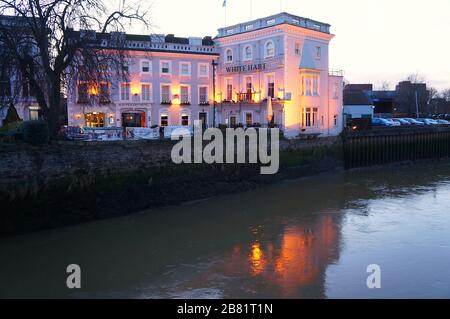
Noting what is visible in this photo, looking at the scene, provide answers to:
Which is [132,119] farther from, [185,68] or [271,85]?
[271,85]

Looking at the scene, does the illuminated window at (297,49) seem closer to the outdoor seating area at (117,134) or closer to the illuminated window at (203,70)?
the illuminated window at (203,70)

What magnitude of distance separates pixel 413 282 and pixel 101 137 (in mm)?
16629

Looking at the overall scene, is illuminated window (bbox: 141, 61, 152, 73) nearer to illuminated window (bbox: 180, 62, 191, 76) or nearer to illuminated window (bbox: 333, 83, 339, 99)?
illuminated window (bbox: 180, 62, 191, 76)

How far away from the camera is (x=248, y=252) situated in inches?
587

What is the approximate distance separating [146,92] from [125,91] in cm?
175

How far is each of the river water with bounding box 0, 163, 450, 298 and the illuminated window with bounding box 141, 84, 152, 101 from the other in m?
16.6

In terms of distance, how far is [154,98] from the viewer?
37719mm

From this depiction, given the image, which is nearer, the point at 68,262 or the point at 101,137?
the point at 68,262

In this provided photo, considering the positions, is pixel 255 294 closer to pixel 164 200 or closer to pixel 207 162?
pixel 164 200

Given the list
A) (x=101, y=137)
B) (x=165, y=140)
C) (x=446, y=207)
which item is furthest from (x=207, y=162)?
(x=446, y=207)

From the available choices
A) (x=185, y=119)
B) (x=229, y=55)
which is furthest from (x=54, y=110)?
(x=229, y=55)

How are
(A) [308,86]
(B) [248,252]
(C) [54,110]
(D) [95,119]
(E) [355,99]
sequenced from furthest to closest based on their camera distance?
1. (E) [355,99]
2. (A) [308,86]
3. (D) [95,119]
4. (C) [54,110]
5. (B) [248,252]
